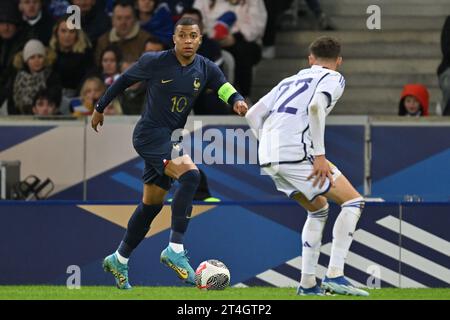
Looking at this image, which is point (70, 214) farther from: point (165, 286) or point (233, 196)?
point (233, 196)

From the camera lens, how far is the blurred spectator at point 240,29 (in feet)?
52.1

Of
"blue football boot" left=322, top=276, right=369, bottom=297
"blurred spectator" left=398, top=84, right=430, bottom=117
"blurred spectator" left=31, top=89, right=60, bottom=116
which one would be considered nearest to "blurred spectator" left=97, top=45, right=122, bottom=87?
"blurred spectator" left=31, top=89, right=60, bottom=116

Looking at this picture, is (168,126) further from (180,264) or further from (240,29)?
(240,29)

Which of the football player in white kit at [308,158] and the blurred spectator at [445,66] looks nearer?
the football player in white kit at [308,158]

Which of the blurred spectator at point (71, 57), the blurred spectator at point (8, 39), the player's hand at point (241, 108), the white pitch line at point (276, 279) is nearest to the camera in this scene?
the player's hand at point (241, 108)

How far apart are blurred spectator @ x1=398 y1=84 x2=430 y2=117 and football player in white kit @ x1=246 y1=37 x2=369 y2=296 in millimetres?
4104

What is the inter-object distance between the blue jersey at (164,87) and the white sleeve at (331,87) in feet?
3.39

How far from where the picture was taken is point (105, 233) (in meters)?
12.3

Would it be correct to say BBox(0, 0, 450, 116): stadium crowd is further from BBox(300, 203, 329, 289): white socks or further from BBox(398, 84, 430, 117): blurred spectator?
BBox(300, 203, 329, 289): white socks

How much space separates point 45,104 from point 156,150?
4123 mm

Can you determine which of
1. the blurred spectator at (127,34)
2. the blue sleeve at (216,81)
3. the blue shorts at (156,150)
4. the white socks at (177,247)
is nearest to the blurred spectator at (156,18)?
the blurred spectator at (127,34)

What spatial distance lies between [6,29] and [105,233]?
4645 millimetres

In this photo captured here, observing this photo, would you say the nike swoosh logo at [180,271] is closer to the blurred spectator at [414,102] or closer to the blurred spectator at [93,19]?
the blurred spectator at [414,102]

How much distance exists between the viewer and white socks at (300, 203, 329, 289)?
10.6m
